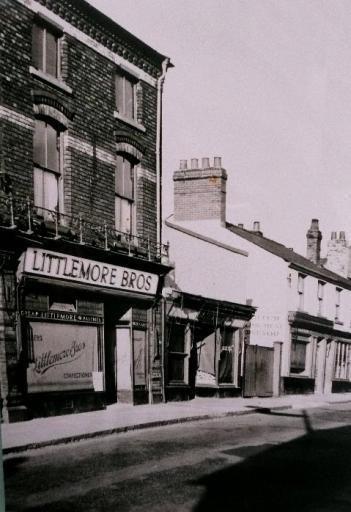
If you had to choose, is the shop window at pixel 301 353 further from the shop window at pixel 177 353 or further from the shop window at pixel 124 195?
the shop window at pixel 124 195

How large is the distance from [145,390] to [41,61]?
30.1 feet

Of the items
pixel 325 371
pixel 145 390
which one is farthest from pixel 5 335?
pixel 325 371

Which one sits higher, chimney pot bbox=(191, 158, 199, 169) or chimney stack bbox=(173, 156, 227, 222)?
chimney pot bbox=(191, 158, 199, 169)

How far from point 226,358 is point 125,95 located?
33.7 feet

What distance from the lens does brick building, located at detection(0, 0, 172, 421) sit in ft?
36.5

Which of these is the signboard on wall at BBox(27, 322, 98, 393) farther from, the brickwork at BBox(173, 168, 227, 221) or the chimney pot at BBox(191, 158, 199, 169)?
the chimney pot at BBox(191, 158, 199, 169)

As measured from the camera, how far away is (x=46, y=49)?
1230 cm

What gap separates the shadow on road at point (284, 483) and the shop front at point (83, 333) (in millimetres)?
5276

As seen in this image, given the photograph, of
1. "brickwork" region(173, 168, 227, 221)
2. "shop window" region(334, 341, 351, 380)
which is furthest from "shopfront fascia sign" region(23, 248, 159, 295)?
"shop window" region(334, 341, 351, 380)

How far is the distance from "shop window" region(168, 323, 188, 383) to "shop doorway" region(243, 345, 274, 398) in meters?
4.18

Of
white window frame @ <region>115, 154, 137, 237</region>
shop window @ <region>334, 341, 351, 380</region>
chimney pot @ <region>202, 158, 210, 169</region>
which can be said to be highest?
chimney pot @ <region>202, 158, 210, 169</region>

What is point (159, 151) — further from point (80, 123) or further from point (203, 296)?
point (203, 296)

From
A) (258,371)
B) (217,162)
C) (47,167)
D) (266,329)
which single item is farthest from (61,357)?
(266,329)

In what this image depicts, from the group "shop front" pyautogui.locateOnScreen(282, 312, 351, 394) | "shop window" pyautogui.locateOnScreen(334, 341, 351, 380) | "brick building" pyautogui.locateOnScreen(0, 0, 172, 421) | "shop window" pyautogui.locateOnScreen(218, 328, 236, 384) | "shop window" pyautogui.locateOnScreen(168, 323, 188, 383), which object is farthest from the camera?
"shop window" pyautogui.locateOnScreen(334, 341, 351, 380)
